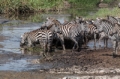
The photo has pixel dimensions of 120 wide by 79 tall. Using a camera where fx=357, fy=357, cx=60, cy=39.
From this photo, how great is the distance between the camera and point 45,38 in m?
15.5

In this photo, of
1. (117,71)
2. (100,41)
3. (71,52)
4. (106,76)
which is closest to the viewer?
(106,76)

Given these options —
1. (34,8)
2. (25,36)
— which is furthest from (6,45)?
(34,8)

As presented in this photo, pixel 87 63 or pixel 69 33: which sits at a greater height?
pixel 69 33

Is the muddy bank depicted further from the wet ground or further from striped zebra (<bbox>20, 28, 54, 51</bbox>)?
striped zebra (<bbox>20, 28, 54, 51</bbox>)

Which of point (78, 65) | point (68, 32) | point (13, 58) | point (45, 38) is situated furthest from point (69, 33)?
point (78, 65)

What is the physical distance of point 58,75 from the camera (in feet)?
38.2

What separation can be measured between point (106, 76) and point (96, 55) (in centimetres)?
349

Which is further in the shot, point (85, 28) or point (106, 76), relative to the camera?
point (85, 28)

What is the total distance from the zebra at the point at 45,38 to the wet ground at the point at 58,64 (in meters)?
0.41

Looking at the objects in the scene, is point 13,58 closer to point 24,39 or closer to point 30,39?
point 30,39

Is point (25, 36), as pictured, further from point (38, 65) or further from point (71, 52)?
point (38, 65)

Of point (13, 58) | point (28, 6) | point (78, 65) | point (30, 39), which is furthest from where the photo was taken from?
point (28, 6)

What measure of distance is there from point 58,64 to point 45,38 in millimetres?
2497

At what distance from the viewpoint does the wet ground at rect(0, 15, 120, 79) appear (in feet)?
38.4
